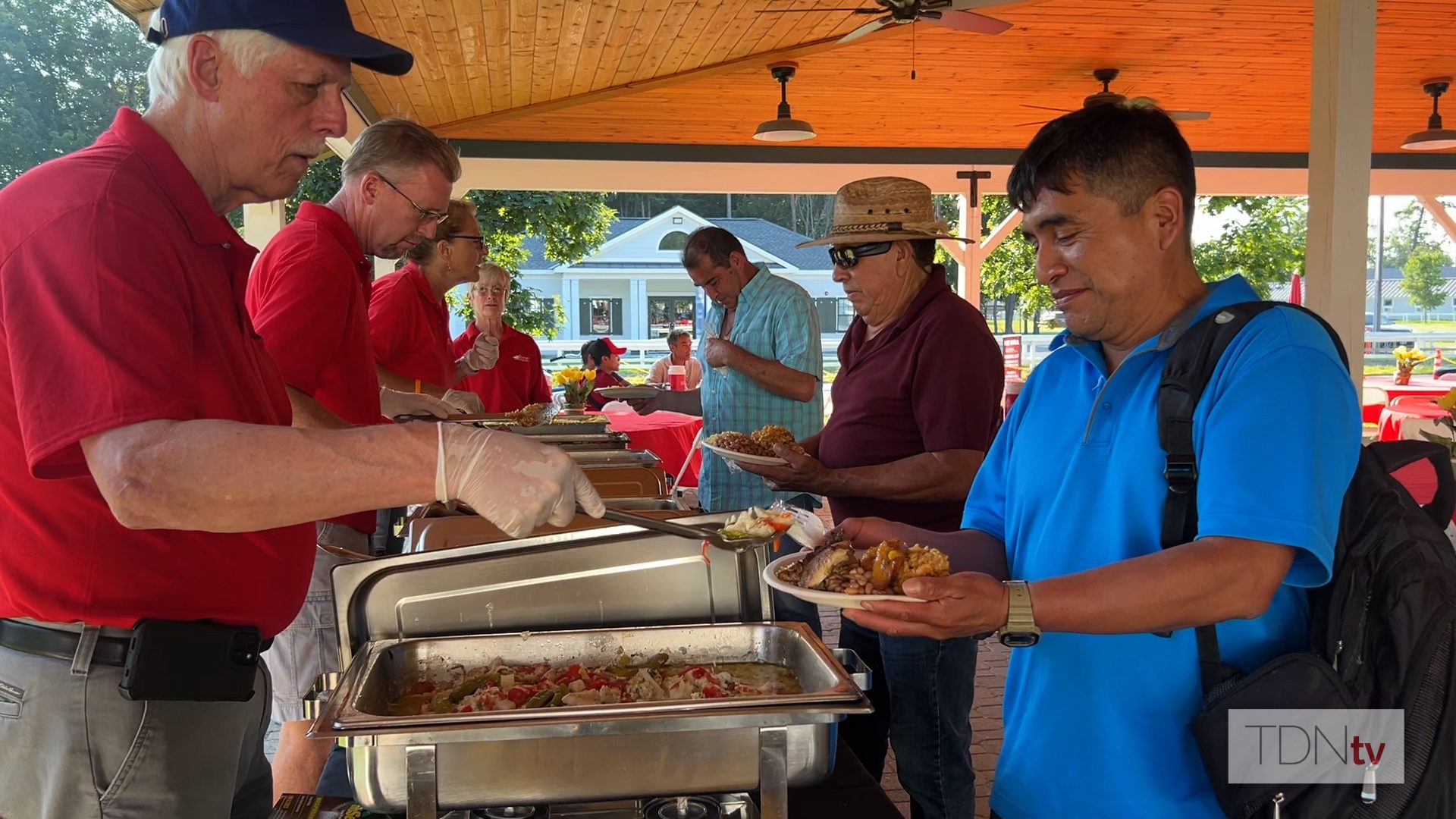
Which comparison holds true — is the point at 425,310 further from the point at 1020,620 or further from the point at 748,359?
the point at 1020,620

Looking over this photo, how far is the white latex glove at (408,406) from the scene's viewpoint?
126 inches

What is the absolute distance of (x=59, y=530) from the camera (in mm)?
1208

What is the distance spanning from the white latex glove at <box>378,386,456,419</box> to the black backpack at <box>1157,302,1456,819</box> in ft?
7.94

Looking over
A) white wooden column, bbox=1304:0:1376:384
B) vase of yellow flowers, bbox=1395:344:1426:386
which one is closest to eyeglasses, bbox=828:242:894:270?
white wooden column, bbox=1304:0:1376:384

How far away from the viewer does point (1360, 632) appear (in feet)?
3.68

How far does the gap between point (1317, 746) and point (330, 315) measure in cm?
191

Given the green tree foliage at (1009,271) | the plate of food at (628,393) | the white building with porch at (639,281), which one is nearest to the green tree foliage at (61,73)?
the plate of food at (628,393)

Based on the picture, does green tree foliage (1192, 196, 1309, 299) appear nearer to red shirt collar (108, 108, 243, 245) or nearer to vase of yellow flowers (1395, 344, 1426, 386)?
vase of yellow flowers (1395, 344, 1426, 386)

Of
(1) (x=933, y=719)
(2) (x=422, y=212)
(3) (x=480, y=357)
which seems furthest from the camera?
(3) (x=480, y=357)

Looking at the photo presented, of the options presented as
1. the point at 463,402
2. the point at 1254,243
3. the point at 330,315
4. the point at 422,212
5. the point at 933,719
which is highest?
the point at 1254,243

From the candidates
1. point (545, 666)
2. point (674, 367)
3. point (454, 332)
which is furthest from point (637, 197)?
point (545, 666)

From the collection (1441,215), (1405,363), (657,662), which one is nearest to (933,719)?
(657,662)

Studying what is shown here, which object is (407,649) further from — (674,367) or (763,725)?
(674,367)

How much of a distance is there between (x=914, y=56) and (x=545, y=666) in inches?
237
